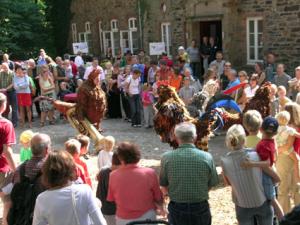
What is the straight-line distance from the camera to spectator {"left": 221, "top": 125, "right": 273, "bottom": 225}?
4574 millimetres

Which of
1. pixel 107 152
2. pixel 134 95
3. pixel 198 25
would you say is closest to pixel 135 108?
pixel 134 95

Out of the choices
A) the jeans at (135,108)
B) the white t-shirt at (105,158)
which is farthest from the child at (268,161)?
the jeans at (135,108)

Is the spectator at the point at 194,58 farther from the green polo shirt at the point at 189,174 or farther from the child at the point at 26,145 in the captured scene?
the green polo shirt at the point at 189,174

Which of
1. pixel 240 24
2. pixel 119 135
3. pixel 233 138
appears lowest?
pixel 119 135

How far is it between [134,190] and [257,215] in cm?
126

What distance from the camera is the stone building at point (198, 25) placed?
15.7m

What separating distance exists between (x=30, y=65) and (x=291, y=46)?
857 centimetres

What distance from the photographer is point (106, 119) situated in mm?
14977

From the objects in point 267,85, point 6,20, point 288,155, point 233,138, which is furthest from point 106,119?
point 6,20

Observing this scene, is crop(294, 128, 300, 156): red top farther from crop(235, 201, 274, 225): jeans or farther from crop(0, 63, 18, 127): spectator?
crop(0, 63, 18, 127): spectator

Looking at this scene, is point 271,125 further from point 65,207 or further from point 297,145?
point 65,207

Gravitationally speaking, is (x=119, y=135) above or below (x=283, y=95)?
below

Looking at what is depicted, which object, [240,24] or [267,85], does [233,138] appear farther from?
[240,24]

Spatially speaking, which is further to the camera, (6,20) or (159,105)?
(6,20)
